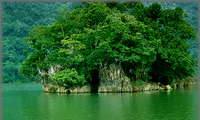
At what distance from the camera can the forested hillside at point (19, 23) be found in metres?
61.9

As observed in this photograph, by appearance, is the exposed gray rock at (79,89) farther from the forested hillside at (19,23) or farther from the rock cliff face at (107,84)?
the forested hillside at (19,23)

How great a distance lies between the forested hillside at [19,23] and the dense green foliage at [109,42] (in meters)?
34.5

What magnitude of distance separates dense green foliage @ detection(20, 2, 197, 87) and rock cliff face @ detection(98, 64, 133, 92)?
685mm

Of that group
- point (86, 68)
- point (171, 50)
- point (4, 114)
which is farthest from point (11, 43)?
point (4, 114)

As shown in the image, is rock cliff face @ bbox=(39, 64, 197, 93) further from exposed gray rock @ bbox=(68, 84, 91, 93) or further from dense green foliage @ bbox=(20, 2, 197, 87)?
A: dense green foliage @ bbox=(20, 2, 197, 87)

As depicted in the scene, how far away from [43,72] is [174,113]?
655 inches

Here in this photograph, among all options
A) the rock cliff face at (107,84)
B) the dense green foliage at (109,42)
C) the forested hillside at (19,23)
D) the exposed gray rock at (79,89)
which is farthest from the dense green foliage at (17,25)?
the exposed gray rock at (79,89)

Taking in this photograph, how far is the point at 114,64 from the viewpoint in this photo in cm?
2619

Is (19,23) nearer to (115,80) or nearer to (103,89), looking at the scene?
(103,89)

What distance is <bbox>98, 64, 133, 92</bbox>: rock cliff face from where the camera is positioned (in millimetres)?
26031

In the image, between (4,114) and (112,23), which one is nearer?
(4,114)

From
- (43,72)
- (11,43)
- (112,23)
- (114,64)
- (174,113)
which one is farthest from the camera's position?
(11,43)

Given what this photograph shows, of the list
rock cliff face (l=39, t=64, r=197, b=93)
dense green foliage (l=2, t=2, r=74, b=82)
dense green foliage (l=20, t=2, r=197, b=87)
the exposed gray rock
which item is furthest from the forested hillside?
the exposed gray rock

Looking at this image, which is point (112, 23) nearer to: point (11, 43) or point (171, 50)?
point (171, 50)
